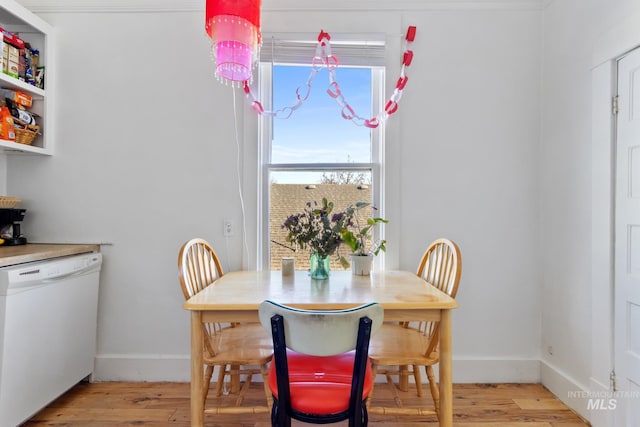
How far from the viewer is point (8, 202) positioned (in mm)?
2008

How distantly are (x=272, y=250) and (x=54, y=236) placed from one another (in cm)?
135

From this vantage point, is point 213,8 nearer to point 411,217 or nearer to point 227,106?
point 227,106

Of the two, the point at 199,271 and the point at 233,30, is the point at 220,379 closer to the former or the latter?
the point at 199,271

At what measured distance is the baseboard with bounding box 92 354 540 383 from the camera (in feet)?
7.09

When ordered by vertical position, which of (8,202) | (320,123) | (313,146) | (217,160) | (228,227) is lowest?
(228,227)

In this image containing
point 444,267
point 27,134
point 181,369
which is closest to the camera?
point 444,267

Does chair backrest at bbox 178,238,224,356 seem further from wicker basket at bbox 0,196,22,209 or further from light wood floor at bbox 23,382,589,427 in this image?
wicker basket at bbox 0,196,22,209

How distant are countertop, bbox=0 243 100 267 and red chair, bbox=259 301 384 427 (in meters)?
1.26

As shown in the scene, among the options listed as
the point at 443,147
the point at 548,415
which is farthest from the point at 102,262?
the point at 548,415

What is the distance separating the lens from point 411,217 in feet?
7.22

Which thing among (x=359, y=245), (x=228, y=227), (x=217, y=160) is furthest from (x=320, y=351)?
(x=217, y=160)

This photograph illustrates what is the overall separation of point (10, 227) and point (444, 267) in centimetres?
240

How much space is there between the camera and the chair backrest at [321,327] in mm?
1112

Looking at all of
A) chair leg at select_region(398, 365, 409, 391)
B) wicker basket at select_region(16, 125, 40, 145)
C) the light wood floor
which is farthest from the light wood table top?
wicker basket at select_region(16, 125, 40, 145)
